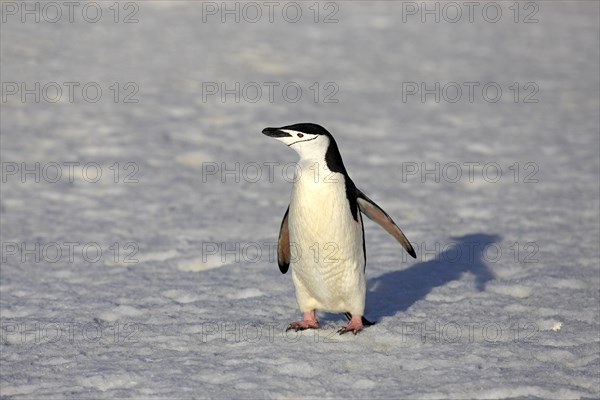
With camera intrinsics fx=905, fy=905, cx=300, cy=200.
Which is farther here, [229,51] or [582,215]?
[229,51]

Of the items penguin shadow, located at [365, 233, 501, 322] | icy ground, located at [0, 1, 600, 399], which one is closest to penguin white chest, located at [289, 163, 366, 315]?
icy ground, located at [0, 1, 600, 399]

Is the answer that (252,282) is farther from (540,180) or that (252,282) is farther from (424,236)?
(540,180)

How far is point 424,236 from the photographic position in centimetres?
776

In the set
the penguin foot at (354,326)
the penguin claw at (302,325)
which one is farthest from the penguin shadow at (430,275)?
the penguin claw at (302,325)

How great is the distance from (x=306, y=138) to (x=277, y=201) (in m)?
3.81

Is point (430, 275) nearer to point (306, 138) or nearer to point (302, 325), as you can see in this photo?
point (302, 325)

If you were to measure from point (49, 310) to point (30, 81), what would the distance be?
603cm

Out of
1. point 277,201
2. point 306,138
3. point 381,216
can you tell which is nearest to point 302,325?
point 381,216

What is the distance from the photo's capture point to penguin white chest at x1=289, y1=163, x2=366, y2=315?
16.7 feet

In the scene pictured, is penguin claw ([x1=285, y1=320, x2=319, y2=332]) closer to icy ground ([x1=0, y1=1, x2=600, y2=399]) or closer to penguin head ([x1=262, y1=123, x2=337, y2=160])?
icy ground ([x1=0, y1=1, x2=600, y2=399])

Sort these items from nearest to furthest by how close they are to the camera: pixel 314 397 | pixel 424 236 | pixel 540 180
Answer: pixel 314 397
pixel 424 236
pixel 540 180

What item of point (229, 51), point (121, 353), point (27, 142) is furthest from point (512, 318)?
point (229, 51)

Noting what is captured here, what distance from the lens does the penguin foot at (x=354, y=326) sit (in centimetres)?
534

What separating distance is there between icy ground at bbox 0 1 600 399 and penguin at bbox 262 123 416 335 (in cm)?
11
